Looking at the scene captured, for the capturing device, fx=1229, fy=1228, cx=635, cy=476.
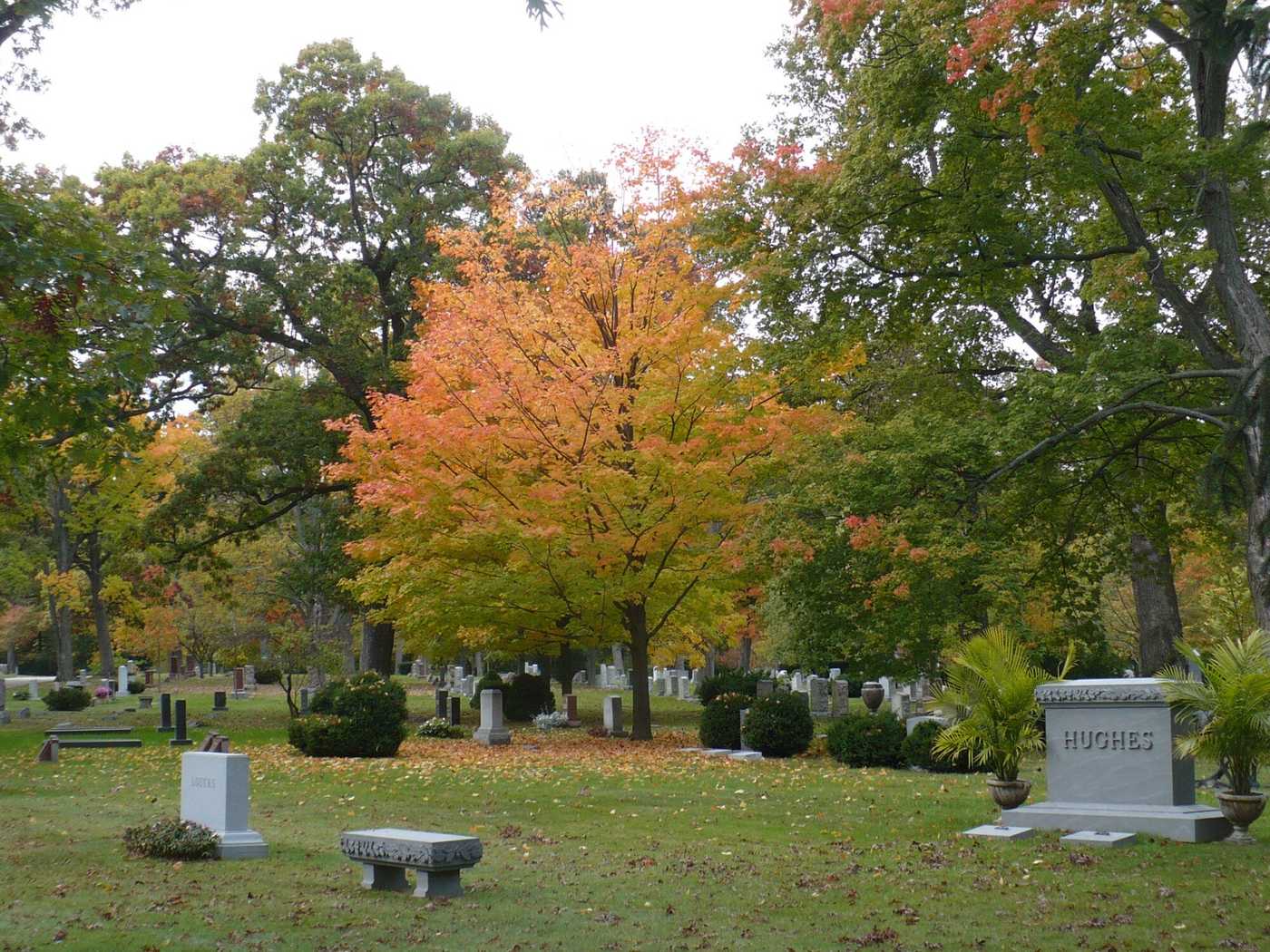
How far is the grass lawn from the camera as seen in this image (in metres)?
7.72

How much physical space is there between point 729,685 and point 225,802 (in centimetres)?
2344

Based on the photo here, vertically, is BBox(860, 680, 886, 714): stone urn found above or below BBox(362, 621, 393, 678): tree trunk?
below

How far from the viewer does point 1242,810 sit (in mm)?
10352

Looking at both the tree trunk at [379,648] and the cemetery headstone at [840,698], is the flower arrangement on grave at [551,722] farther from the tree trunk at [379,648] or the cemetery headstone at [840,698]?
the cemetery headstone at [840,698]

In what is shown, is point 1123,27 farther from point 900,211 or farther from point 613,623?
point 613,623

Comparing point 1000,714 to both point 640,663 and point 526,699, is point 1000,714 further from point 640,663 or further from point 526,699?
point 526,699

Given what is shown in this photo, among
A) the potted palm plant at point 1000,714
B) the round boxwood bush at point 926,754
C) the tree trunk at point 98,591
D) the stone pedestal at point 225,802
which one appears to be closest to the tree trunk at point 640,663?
the round boxwood bush at point 926,754

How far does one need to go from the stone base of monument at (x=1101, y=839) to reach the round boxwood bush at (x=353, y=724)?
12659 millimetres

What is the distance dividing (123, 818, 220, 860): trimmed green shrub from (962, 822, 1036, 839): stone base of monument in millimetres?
Result: 6859

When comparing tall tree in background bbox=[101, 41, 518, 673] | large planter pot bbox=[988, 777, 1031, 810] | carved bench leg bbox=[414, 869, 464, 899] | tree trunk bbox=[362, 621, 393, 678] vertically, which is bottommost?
carved bench leg bbox=[414, 869, 464, 899]

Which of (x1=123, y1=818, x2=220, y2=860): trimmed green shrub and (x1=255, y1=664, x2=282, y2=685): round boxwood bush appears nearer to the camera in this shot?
(x1=123, y1=818, x2=220, y2=860): trimmed green shrub

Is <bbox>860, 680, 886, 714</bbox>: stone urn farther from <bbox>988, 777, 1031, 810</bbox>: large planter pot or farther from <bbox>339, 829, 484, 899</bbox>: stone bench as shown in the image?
<bbox>339, 829, 484, 899</bbox>: stone bench

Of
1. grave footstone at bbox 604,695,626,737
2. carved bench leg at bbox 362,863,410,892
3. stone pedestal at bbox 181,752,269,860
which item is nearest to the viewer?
carved bench leg at bbox 362,863,410,892

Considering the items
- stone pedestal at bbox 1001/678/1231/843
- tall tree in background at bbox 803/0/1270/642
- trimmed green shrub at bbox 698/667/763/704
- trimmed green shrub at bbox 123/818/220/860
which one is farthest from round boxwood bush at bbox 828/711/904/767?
trimmed green shrub at bbox 698/667/763/704
